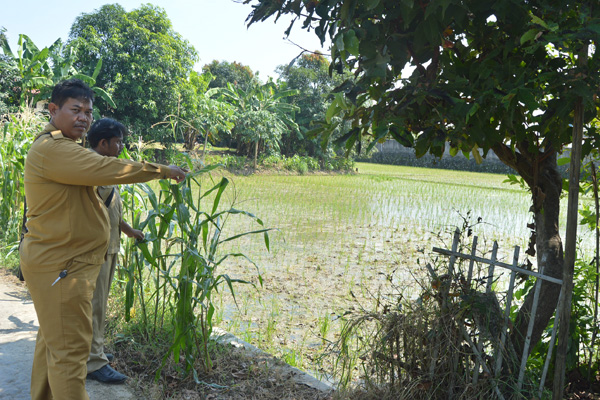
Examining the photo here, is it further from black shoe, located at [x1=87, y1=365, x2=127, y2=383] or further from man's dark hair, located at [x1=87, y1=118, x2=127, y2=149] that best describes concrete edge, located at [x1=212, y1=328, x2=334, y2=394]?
man's dark hair, located at [x1=87, y1=118, x2=127, y2=149]

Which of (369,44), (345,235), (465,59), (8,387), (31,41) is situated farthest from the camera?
(31,41)

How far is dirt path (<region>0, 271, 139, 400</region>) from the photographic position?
2486mm

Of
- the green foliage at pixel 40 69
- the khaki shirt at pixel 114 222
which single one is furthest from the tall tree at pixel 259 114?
the khaki shirt at pixel 114 222

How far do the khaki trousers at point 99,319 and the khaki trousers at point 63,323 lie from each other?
1.95 ft

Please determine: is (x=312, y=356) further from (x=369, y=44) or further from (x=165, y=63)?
(x=165, y=63)

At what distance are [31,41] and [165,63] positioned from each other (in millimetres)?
4262

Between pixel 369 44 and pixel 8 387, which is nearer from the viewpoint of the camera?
pixel 369 44

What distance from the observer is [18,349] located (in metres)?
2.96

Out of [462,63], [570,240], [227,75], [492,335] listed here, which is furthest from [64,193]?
[227,75]

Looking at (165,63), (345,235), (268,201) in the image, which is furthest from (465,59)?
(165,63)

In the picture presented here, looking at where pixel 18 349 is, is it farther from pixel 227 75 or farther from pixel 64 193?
pixel 227 75

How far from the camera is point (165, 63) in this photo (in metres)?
16.6

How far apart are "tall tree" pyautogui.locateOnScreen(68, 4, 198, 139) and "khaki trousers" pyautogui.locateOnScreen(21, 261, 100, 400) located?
49.6 ft

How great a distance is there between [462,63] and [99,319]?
2216 millimetres
